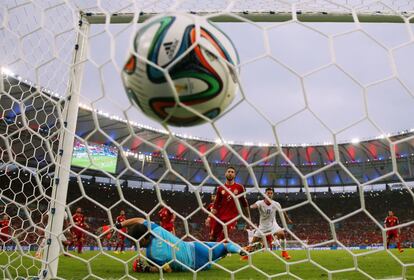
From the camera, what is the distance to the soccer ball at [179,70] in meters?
1.75

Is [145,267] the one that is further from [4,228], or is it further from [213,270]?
[4,228]

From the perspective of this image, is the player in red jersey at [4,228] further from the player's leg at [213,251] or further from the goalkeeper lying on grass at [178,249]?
the player's leg at [213,251]

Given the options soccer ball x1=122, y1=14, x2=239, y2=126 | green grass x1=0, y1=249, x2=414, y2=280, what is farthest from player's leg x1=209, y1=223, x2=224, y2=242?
soccer ball x1=122, y1=14, x2=239, y2=126

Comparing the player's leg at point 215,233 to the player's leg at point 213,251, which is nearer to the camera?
the player's leg at point 213,251

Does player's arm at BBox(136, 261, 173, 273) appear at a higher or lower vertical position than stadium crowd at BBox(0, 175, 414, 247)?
higher

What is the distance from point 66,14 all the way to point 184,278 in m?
2.63

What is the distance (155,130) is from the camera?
71.5 feet

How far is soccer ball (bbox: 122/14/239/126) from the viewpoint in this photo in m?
1.75

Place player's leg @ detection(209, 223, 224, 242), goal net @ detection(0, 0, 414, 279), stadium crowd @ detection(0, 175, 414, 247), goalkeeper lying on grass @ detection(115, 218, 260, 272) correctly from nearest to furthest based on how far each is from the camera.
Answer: goal net @ detection(0, 0, 414, 279)
goalkeeper lying on grass @ detection(115, 218, 260, 272)
player's leg @ detection(209, 223, 224, 242)
stadium crowd @ detection(0, 175, 414, 247)

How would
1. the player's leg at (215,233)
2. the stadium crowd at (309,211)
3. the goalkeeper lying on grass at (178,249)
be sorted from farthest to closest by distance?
the stadium crowd at (309,211) → the player's leg at (215,233) → the goalkeeper lying on grass at (178,249)

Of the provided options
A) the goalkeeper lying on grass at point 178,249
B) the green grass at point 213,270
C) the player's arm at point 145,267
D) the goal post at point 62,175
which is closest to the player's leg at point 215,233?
the green grass at point 213,270

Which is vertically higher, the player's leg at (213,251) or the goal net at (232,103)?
the goal net at (232,103)

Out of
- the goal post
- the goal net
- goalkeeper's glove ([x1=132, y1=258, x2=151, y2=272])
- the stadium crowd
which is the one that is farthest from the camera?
the stadium crowd

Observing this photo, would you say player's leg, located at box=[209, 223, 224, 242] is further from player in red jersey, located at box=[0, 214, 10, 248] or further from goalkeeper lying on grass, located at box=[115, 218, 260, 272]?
player in red jersey, located at box=[0, 214, 10, 248]
